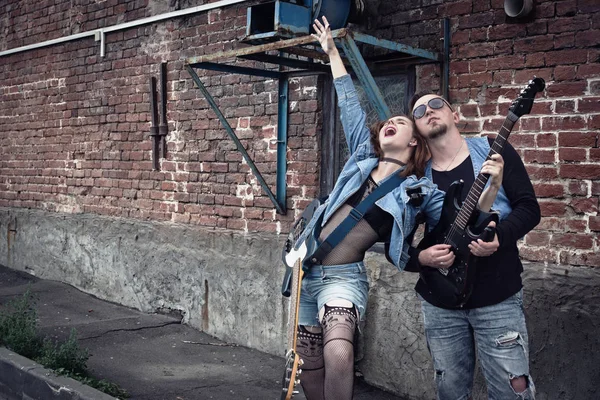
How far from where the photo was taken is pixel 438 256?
3.23 m

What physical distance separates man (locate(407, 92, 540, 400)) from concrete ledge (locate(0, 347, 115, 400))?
2342 mm

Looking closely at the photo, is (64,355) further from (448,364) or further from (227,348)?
(448,364)

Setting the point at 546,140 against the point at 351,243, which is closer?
the point at 351,243

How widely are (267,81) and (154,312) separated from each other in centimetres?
265

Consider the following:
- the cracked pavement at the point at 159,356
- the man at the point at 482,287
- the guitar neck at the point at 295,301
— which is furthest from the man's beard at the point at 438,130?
the cracked pavement at the point at 159,356

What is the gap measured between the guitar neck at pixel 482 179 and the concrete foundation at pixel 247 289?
4.88 ft

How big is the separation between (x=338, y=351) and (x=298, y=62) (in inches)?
107

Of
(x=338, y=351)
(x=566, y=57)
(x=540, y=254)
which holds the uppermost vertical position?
(x=566, y=57)

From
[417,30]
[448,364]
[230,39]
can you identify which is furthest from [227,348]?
[448,364]

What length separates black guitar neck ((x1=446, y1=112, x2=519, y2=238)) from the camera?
3051 mm

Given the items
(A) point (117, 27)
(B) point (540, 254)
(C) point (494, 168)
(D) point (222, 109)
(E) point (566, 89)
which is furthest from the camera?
(A) point (117, 27)

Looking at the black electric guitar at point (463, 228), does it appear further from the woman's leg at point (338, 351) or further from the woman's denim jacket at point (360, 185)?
the woman's leg at point (338, 351)

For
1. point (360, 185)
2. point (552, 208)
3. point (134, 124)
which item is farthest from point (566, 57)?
point (134, 124)

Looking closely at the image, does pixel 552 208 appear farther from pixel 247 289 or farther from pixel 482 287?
pixel 247 289
